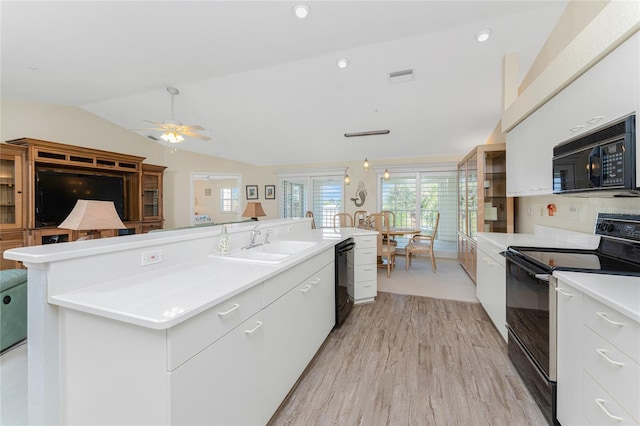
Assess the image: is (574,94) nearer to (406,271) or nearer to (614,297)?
(614,297)

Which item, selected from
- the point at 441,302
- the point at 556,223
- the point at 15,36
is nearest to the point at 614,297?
the point at 556,223

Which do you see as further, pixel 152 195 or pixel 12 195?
pixel 152 195

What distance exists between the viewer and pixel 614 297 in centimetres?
104

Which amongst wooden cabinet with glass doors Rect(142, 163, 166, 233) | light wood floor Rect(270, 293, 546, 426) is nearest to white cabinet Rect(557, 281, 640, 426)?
light wood floor Rect(270, 293, 546, 426)

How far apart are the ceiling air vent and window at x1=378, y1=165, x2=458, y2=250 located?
2.88m

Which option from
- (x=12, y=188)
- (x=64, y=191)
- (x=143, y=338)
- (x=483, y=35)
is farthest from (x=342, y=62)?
(x=12, y=188)

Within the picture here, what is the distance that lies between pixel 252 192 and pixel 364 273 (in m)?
5.02

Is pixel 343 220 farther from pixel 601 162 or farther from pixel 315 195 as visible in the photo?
pixel 601 162

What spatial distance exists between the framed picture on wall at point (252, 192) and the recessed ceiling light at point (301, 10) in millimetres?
5470

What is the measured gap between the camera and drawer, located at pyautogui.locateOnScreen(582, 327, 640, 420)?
0.94 meters

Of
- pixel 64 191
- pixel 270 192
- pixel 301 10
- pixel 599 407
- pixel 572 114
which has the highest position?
pixel 301 10

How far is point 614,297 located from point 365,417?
1.35 meters

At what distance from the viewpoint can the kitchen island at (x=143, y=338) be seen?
88cm

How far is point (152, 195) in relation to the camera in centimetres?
572
